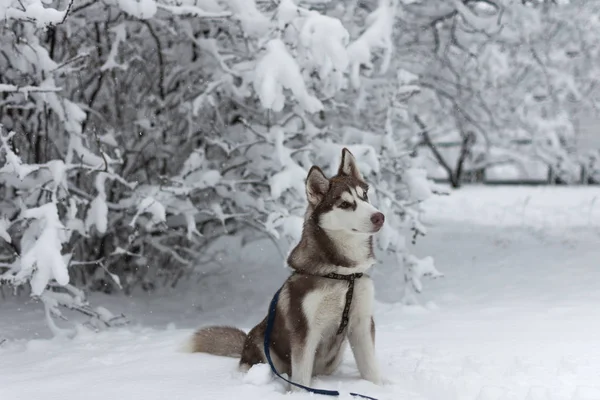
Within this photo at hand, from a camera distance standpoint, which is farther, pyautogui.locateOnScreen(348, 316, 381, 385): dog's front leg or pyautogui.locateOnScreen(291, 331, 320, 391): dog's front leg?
pyautogui.locateOnScreen(348, 316, 381, 385): dog's front leg

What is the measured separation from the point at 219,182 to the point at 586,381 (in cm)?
415

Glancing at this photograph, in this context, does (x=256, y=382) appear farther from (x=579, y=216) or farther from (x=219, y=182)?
(x=579, y=216)

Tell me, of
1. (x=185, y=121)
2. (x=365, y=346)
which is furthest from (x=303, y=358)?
(x=185, y=121)

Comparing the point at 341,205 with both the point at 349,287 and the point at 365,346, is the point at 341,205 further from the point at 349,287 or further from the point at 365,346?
the point at 365,346

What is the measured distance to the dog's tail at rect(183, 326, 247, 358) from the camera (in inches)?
166

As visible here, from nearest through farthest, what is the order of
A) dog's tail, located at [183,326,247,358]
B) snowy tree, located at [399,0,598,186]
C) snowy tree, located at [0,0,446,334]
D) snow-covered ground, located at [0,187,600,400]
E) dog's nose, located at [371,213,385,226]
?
dog's nose, located at [371,213,385,226] → snow-covered ground, located at [0,187,600,400] → dog's tail, located at [183,326,247,358] → snowy tree, located at [0,0,446,334] → snowy tree, located at [399,0,598,186]

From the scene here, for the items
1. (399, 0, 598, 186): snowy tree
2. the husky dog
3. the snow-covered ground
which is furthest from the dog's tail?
(399, 0, 598, 186): snowy tree

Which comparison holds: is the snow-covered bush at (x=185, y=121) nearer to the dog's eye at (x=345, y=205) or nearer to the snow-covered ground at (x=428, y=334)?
the snow-covered ground at (x=428, y=334)

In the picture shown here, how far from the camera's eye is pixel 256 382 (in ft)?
11.2

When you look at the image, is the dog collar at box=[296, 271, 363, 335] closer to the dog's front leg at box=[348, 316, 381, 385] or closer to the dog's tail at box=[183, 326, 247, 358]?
the dog's front leg at box=[348, 316, 381, 385]

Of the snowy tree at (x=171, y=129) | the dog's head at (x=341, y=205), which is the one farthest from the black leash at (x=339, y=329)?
the snowy tree at (x=171, y=129)

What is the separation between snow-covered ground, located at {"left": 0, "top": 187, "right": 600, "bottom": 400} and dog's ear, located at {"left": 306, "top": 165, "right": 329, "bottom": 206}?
3.30ft

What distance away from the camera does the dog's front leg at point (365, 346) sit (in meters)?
3.49

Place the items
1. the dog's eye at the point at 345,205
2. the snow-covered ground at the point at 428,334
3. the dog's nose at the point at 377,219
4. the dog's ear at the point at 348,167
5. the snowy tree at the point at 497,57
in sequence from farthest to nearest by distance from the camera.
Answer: the snowy tree at the point at 497,57, the dog's ear at the point at 348,167, the snow-covered ground at the point at 428,334, the dog's eye at the point at 345,205, the dog's nose at the point at 377,219
